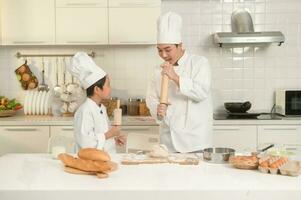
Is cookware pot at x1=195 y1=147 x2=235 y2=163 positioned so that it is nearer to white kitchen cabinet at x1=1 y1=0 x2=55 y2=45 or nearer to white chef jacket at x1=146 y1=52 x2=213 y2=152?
white chef jacket at x1=146 y1=52 x2=213 y2=152

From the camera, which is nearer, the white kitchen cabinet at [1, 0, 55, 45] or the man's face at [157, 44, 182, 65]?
the man's face at [157, 44, 182, 65]

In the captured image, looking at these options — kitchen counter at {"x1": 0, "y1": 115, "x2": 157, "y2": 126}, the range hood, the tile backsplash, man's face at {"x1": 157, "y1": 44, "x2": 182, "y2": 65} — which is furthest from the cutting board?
the tile backsplash

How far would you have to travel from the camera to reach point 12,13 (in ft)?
12.8

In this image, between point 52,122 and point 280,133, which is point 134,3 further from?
point 280,133

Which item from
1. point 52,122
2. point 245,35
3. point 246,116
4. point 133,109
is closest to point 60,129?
point 52,122

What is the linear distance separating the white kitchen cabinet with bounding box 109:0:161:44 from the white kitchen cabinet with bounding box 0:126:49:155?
111 cm

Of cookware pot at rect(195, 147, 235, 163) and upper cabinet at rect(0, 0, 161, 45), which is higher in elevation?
upper cabinet at rect(0, 0, 161, 45)

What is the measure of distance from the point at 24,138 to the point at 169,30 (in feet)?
5.96

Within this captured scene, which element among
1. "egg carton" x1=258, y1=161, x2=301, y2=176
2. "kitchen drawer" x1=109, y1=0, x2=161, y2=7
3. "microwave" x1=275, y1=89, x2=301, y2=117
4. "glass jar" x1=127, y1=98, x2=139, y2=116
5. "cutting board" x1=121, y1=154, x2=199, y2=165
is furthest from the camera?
"glass jar" x1=127, y1=98, x2=139, y2=116

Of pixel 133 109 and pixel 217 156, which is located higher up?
pixel 133 109

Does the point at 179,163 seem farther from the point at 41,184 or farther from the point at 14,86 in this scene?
the point at 14,86

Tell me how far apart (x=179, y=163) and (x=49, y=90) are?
261 cm

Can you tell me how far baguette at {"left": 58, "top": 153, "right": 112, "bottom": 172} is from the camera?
5.84ft

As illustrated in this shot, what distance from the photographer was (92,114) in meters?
2.39
